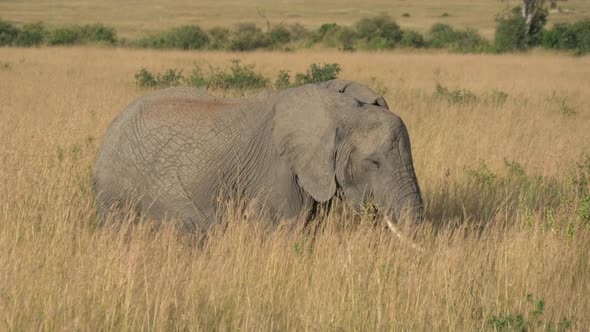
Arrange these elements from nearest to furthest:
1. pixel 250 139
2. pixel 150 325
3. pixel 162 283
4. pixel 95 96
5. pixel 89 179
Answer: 1. pixel 150 325
2. pixel 162 283
3. pixel 250 139
4. pixel 89 179
5. pixel 95 96

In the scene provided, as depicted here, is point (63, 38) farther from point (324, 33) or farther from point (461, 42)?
point (461, 42)

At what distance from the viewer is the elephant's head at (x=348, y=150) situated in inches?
189

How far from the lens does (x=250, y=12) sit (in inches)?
2805

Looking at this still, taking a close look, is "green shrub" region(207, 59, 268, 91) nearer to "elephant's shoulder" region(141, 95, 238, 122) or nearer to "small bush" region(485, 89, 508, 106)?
"small bush" region(485, 89, 508, 106)

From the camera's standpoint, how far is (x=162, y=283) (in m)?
4.31

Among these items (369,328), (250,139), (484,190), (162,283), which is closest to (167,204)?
(250,139)

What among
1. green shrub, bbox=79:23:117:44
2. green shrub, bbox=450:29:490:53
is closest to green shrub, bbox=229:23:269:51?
green shrub, bbox=79:23:117:44

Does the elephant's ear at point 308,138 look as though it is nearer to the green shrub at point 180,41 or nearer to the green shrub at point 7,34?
the green shrub at point 180,41

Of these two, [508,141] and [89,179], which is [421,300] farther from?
[508,141]

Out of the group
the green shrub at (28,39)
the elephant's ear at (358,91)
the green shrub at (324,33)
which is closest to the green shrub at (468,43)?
the green shrub at (324,33)

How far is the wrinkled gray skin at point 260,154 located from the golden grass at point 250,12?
43136 mm

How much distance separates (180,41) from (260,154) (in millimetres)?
26707

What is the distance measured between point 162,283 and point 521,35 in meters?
30.6

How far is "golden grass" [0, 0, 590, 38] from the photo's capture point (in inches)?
2296
